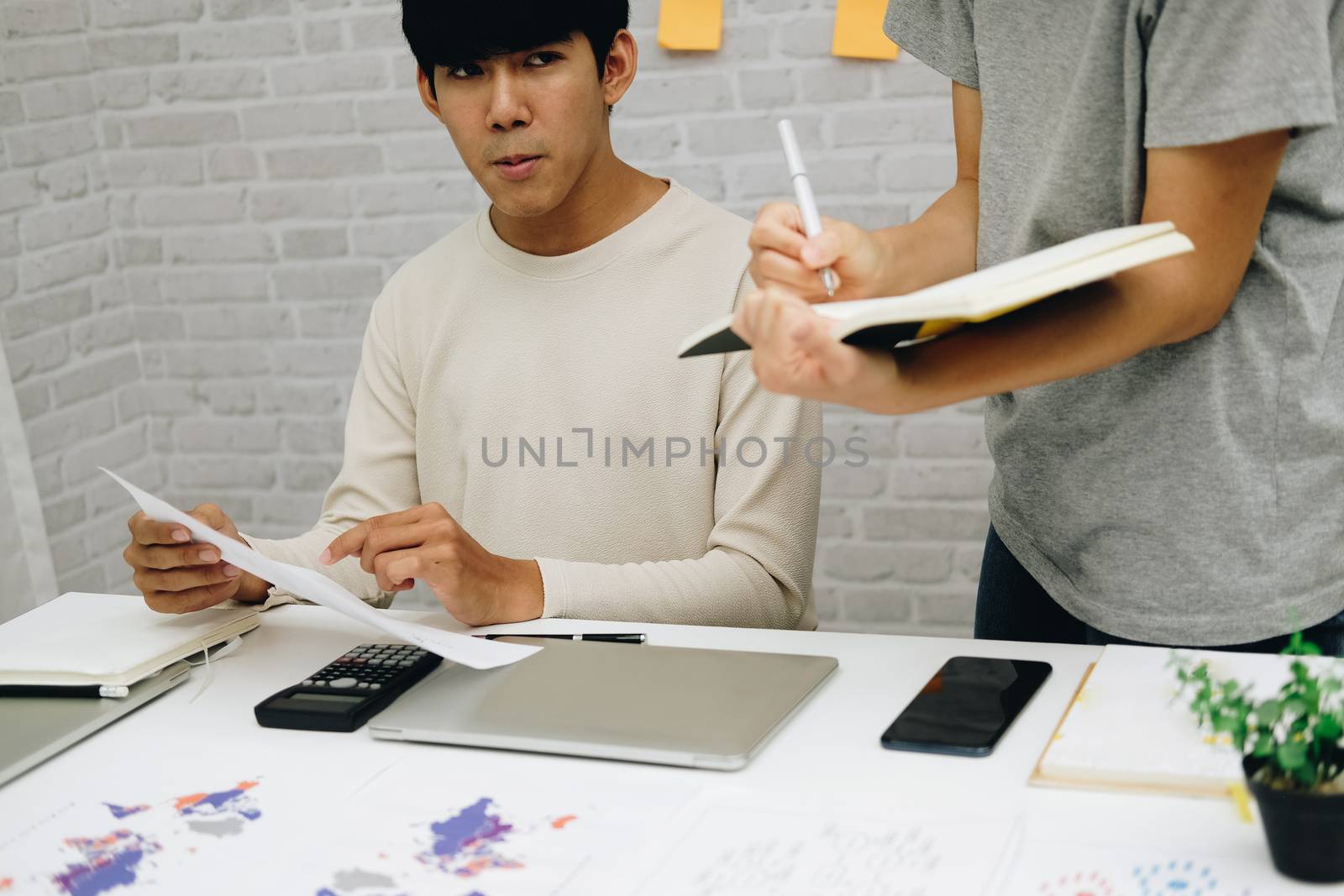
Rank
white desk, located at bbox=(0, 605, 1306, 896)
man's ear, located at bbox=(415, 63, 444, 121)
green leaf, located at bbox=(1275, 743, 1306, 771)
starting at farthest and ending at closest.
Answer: man's ear, located at bbox=(415, 63, 444, 121)
white desk, located at bbox=(0, 605, 1306, 896)
green leaf, located at bbox=(1275, 743, 1306, 771)

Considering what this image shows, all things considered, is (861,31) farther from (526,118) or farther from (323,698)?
(323,698)

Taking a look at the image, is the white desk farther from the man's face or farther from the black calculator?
the man's face

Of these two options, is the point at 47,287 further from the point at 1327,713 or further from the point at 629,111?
the point at 1327,713

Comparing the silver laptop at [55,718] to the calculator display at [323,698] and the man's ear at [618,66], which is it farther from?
the man's ear at [618,66]

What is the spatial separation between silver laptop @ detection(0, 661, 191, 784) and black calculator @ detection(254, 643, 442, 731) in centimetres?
12

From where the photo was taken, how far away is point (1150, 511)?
3.21 feet

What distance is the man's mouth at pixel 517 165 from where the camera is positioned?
1.38m

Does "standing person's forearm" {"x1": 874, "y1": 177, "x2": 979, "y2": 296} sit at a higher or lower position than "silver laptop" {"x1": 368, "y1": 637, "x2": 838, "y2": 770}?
higher

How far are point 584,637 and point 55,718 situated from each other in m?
0.41

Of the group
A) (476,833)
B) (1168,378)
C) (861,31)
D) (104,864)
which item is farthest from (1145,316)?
(861,31)

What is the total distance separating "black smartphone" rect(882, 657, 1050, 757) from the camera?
34.2 inches

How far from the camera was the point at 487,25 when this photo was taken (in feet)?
4.35

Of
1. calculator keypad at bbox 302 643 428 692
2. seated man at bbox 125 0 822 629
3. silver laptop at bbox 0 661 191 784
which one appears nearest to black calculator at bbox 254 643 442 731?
calculator keypad at bbox 302 643 428 692

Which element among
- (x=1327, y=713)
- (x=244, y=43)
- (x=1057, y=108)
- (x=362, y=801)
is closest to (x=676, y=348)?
(x=1057, y=108)
